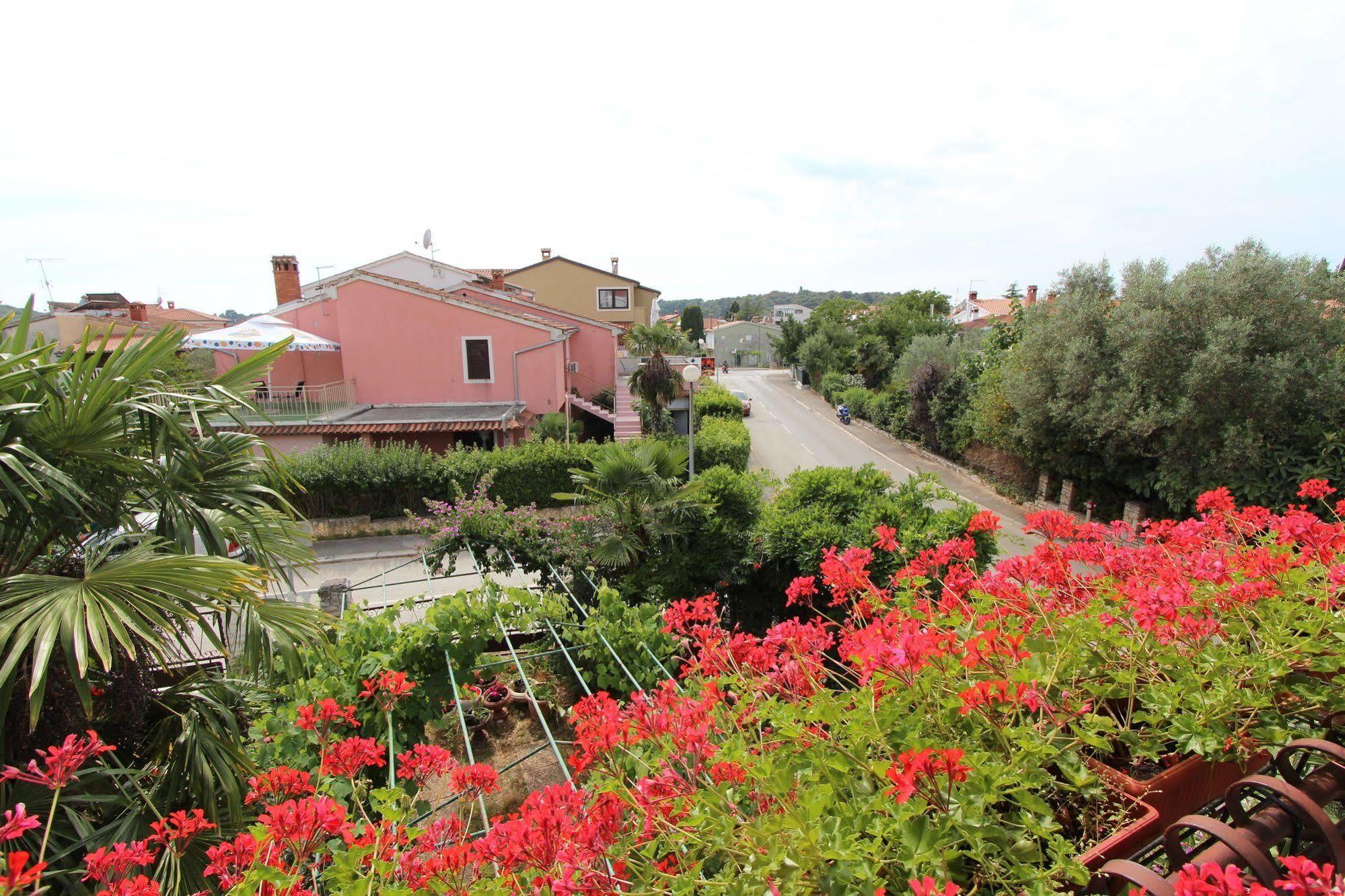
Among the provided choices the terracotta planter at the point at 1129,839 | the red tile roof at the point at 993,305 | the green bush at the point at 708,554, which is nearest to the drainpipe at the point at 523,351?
the green bush at the point at 708,554

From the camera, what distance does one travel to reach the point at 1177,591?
1816 millimetres

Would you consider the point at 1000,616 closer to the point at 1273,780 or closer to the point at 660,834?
the point at 1273,780

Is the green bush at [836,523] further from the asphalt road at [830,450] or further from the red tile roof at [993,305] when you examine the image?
the red tile roof at [993,305]

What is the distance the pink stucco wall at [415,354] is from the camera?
2083 centimetres

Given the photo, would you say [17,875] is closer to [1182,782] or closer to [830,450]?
[1182,782]

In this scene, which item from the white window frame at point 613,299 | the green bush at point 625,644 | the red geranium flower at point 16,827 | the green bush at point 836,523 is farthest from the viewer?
the white window frame at point 613,299

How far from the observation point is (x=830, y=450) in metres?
26.5

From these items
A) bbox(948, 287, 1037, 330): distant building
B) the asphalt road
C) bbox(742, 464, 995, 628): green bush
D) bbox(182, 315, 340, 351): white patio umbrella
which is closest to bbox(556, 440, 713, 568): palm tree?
bbox(742, 464, 995, 628): green bush

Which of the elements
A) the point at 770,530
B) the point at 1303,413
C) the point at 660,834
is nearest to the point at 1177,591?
the point at 660,834

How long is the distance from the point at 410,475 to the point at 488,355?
731 centimetres

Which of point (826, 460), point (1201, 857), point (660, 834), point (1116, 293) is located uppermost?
point (1116, 293)

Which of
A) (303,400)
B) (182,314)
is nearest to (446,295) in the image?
(303,400)

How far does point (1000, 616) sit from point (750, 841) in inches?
44.2

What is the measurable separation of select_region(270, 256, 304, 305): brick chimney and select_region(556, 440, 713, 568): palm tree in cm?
2353
